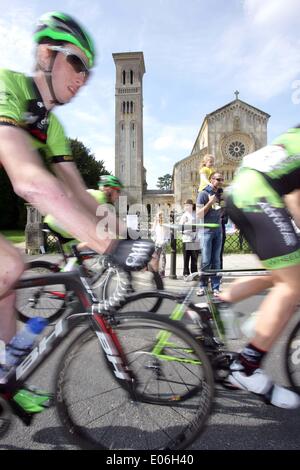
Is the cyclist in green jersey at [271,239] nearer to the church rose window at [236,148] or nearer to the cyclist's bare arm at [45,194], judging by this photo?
the cyclist's bare arm at [45,194]

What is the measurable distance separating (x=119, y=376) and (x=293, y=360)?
53.3 inches

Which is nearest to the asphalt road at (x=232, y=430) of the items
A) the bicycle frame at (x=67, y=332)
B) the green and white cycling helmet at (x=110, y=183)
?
the bicycle frame at (x=67, y=332)

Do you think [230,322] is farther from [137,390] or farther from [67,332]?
[67,332]

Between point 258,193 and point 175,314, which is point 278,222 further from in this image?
point 175,314

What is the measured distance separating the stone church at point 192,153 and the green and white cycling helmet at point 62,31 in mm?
58432

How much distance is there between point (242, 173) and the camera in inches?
87.8

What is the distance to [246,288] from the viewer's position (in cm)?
239

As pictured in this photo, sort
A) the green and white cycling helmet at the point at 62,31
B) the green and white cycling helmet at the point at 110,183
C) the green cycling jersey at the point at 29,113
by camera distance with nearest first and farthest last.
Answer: the green cycling jersey at the point at 29,113 → the green and white cycling helmet at the point at 62,31 → the green and white cycling helmet at the point at 110,183

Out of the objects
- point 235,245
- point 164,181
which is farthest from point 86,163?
point 164,181

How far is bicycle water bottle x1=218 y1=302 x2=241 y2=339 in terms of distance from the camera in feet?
7.88

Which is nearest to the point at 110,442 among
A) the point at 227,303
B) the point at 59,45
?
the point at 227,303

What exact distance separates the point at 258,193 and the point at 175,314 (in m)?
0.89

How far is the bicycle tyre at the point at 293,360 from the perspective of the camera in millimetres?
2531

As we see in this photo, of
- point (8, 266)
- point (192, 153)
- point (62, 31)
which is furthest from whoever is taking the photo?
point (192, 153)
